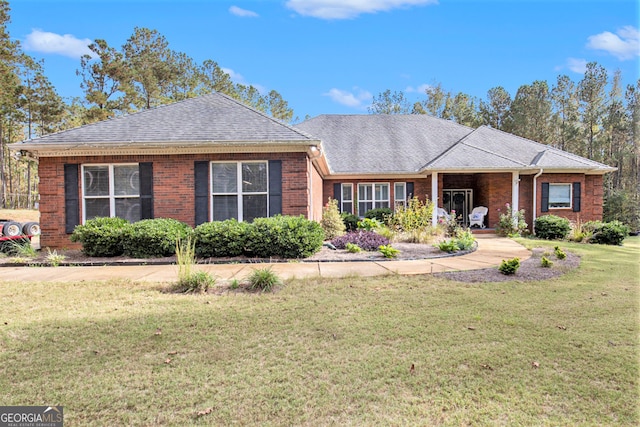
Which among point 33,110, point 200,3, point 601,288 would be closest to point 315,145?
point 200,3

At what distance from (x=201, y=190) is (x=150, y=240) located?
85.5 inches

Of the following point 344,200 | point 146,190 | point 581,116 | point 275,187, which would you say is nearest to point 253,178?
point 275,187

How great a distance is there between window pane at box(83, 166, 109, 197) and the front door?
14.8m

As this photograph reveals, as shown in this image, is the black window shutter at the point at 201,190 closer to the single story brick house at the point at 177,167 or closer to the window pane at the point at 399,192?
the single story brick house at the point at 177,167

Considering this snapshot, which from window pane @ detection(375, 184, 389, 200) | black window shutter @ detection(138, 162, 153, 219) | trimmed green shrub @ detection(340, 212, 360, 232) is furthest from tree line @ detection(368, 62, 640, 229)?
black window shutter @ detection(138, 162, 153, 219)

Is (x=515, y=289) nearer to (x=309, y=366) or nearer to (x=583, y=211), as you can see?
(x=309, y=366)

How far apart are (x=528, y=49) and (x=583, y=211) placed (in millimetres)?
8389

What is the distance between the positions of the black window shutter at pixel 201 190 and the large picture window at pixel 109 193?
1.72 metres

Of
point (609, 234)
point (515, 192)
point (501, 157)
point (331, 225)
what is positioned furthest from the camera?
point (501, 157)

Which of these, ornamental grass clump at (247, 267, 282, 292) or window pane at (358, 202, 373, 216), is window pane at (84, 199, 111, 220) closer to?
ornamental grass clump at (247, 267, 282, 292)

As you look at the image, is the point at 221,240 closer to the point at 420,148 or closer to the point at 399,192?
the point at 399,192

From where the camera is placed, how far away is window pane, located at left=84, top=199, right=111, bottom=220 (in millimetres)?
9984

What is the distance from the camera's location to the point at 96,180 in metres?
10.0

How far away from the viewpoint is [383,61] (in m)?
18.4
